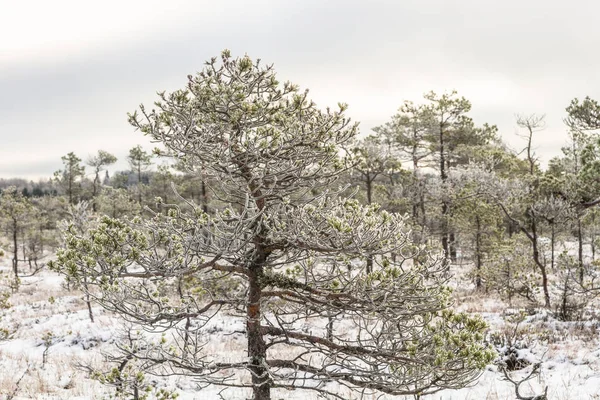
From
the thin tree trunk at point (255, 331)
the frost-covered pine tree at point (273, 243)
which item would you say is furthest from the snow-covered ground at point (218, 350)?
the thin tree trunk at point (255, 331)

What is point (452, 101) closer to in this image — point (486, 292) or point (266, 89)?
point (486, 292)

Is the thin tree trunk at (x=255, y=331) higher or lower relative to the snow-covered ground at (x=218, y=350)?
higher

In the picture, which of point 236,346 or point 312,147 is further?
point 236,346

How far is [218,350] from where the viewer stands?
11180 mm

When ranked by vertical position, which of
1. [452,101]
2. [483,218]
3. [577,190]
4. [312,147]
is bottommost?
[483,218]

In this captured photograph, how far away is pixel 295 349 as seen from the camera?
38.1ft

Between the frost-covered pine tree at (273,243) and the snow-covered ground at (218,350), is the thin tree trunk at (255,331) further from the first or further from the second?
the snow-covered ground at (218,350)

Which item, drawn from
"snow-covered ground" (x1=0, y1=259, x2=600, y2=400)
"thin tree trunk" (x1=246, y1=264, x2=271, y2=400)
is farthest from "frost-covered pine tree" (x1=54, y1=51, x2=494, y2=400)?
"snow-covered ground" (x1=0, y1=259, x2=600, y2=400)

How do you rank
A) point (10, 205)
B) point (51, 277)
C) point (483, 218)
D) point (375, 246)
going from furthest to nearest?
point (51, 277) → point (10, 205) → point (483, 218) → point (375, 246)

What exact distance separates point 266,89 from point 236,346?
9.34 m

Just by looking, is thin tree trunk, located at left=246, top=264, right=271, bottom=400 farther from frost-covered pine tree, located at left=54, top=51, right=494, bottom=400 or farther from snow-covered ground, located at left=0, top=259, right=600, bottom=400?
snow-covered ground, located at left=0, top=259, right=600, bottom=400

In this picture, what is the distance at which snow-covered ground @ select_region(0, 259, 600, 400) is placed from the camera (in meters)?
7.52

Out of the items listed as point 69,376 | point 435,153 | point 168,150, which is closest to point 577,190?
point 168,150

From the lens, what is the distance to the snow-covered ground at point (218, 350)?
752cm
